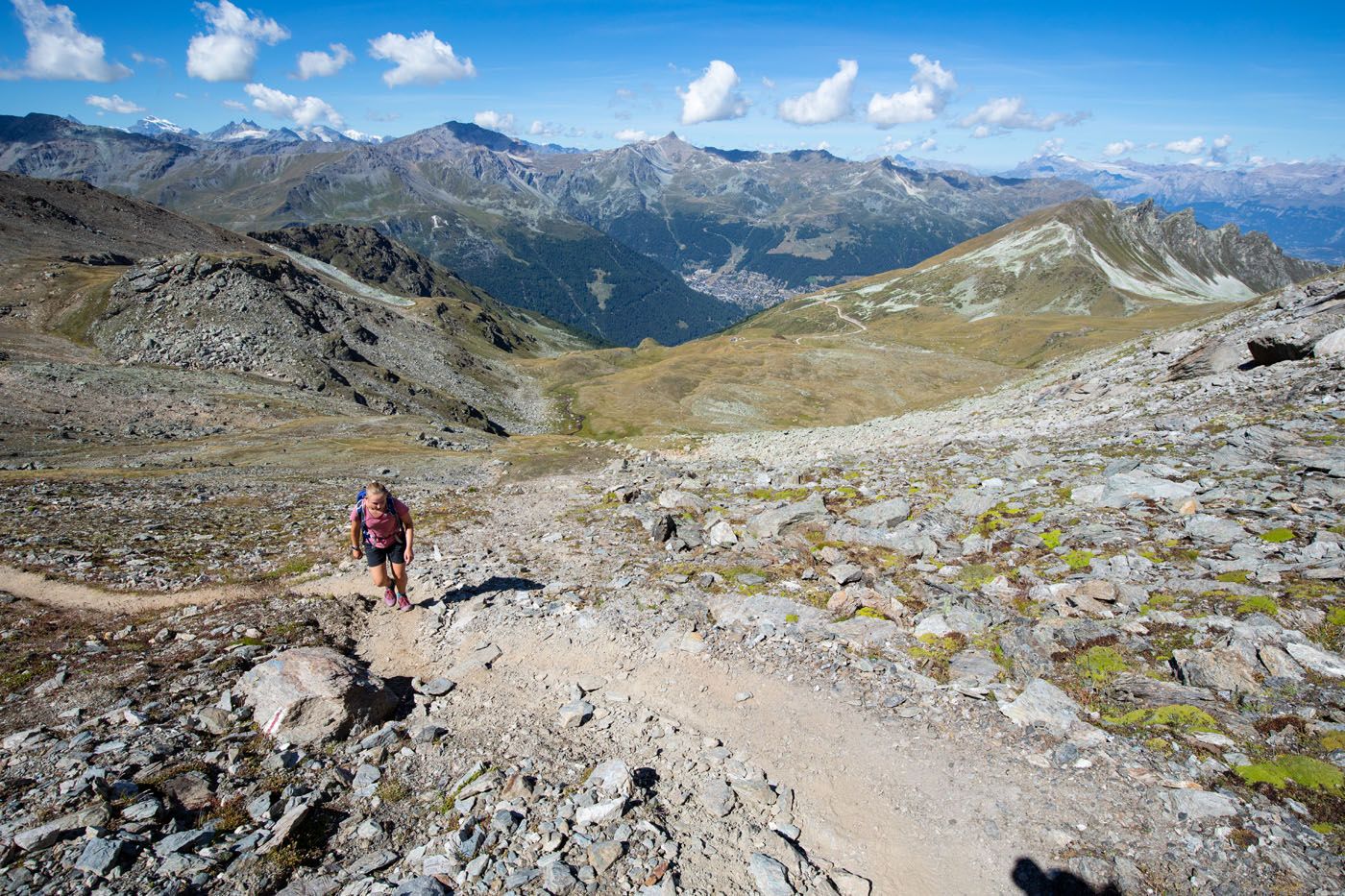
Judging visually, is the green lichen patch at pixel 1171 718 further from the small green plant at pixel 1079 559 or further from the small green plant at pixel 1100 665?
the small green plant at pixel 1079 559

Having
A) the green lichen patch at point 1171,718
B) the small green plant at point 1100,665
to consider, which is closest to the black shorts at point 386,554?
the small green plant at point 1100,665

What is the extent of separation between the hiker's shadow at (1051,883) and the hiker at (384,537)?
13.4m

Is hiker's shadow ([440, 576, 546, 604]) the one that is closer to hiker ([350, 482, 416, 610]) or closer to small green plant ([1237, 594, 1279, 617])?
hiker ([350, 482, 416, 610])

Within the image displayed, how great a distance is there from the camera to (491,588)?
57.4 feet

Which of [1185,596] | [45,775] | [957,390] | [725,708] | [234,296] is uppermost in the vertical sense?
[234,296]

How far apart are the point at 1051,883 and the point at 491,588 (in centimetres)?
1380

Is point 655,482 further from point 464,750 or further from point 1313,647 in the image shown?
point 1313,647

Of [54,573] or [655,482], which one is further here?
[655,482]

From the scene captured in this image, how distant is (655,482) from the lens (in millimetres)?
29500

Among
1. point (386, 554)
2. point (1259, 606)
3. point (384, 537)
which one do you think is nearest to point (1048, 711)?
point (1259, 606)

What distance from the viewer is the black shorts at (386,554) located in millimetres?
15672

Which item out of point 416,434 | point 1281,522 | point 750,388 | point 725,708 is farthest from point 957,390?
point 725,708

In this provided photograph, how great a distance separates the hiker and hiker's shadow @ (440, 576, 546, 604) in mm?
1110

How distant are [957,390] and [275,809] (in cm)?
11687
